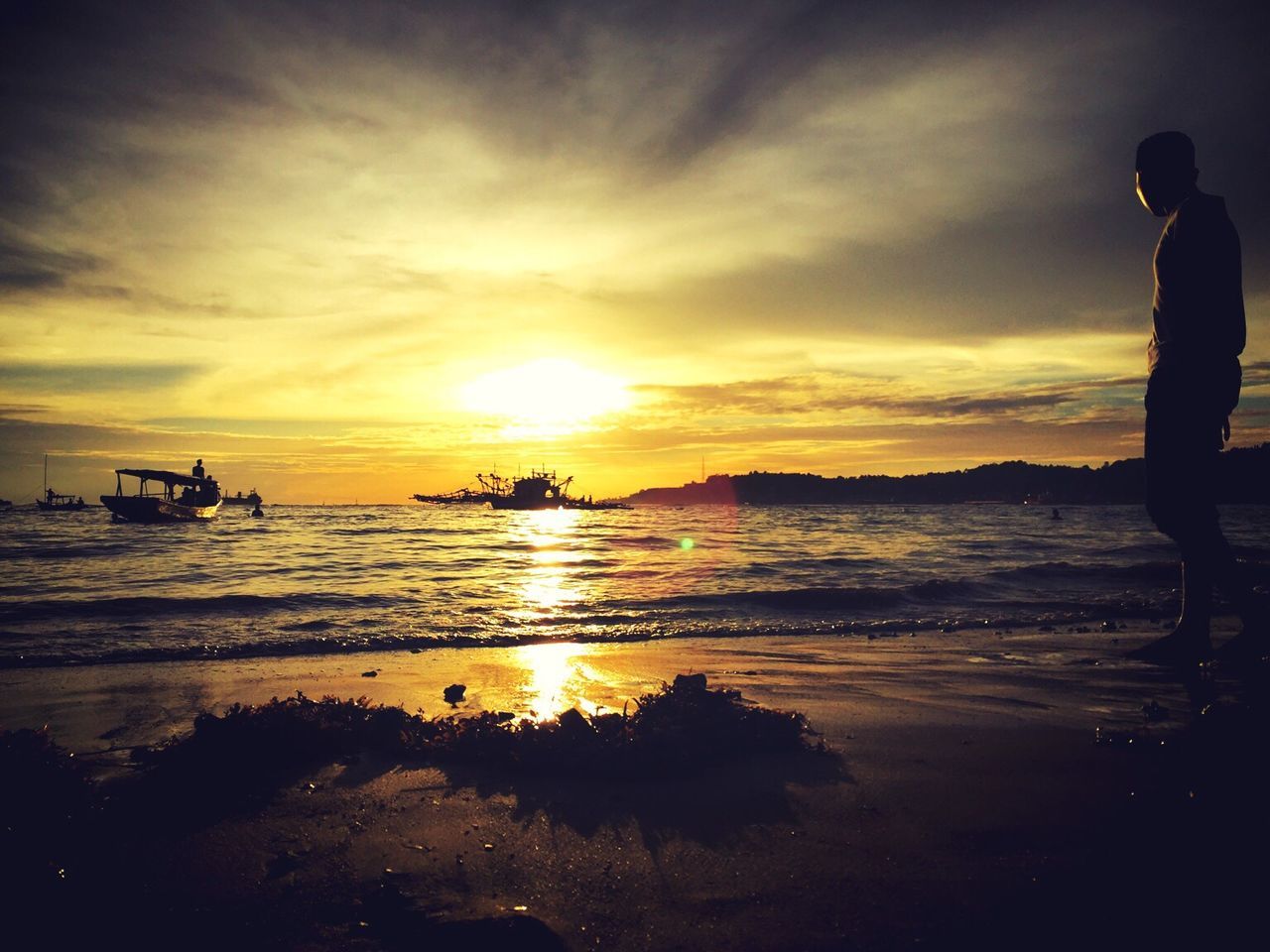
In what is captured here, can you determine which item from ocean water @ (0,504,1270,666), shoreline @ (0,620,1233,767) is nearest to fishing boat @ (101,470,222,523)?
ocean water @ (0,504,1270,666)

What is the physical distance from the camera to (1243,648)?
14.1 feet

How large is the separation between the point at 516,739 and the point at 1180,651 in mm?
4700

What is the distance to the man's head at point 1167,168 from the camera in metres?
4.34

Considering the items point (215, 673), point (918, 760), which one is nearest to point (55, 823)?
point (918, 760)

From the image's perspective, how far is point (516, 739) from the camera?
3391mm

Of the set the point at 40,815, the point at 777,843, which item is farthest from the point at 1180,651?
the point at 40,815

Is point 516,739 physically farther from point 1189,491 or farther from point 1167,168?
point 1167,168

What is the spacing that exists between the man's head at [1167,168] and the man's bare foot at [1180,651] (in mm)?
2946

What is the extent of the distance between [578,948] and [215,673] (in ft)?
19.4

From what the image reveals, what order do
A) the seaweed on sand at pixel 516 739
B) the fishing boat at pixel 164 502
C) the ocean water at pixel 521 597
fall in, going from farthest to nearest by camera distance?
the fishing boat at pixel 164 502 < the ocean water at pixel 521 597 < the seaweed on sand at pixel 516 739

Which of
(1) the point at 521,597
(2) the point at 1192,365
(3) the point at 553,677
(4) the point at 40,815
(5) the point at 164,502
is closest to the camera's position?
(4) the point at 40,815

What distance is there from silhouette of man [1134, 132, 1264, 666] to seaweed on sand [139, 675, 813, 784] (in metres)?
2.89

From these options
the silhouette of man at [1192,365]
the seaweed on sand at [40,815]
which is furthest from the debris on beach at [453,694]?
the silhouette of man at [1192,365]

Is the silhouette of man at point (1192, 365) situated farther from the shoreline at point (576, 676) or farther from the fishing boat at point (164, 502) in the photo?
the fishing boat at point (164, 502)
